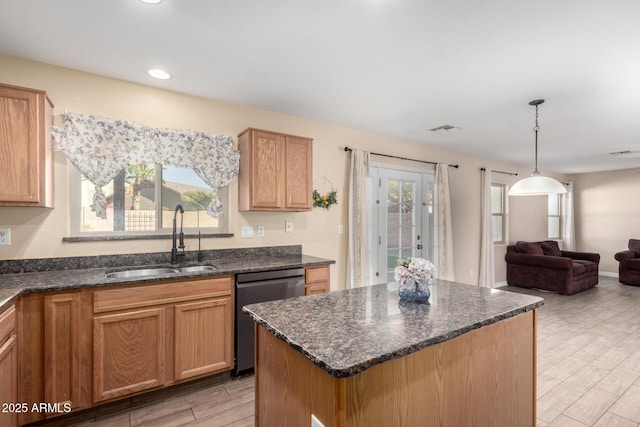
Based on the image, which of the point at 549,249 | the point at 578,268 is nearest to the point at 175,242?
the point at 578,268

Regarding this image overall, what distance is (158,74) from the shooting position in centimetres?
261

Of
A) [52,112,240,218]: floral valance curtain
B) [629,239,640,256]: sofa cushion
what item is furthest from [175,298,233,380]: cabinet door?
[629,239,640,256]: sofa cushion

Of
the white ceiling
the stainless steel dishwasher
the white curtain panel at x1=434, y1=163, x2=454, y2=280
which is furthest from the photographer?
the white curtain panel at x1=434, y1=163, x2=454, y2=280

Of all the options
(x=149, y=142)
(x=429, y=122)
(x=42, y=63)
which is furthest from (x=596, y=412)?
(x=42, y=63)

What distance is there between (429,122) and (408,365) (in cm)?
327

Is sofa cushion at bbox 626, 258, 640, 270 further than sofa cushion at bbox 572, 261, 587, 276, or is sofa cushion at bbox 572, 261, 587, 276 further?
sofa cushion at bbox 626, 258, 640, 270

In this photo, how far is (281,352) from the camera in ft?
4.40

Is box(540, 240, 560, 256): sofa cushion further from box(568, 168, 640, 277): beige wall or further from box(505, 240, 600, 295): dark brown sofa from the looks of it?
box(568, 168, 640, 277): beige wall

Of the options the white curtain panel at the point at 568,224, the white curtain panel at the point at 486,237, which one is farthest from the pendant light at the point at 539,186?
the white curtain panel at the point at 568,224

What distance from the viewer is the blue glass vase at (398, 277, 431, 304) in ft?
5.48

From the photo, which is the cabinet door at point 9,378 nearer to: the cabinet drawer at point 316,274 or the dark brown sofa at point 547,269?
the cabinet drawer at point 316,274

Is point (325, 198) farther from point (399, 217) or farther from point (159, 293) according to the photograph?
point (159, 293)

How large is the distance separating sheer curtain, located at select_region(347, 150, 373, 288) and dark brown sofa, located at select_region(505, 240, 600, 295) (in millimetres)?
3737

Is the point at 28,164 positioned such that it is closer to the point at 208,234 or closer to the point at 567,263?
the point at 208,234
